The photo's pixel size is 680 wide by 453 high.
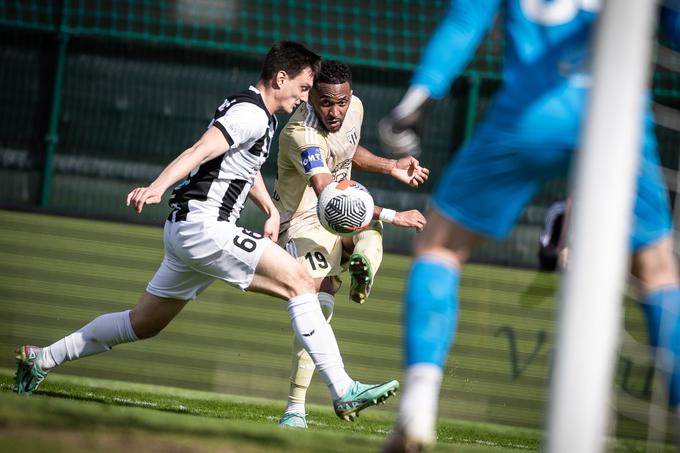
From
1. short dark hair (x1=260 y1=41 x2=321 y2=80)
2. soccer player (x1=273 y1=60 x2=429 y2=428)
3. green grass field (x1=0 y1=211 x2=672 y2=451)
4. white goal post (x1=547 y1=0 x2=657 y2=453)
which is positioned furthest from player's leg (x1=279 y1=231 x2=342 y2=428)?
white goal post (x1=547 y1=0 x2=657 y2=453)

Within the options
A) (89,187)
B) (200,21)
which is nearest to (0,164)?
(89,187)

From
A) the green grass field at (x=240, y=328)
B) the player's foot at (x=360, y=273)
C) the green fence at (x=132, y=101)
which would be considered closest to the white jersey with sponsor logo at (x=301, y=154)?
the player's foot at (x=360, y=273)

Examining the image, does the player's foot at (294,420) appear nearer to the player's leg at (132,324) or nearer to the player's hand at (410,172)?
the player's leg at (132,324)

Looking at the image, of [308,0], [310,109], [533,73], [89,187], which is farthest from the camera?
[308,0]

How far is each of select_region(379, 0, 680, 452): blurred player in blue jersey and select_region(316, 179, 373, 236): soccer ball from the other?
83.4 inches

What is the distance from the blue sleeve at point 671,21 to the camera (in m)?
3.29

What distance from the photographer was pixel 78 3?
28.2 ft

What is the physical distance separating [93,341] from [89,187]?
300 centimetres

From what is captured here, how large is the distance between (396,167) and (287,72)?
1112mm

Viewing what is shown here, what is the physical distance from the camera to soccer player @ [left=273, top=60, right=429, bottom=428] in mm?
5738

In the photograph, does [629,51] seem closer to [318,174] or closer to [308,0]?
[318,174]

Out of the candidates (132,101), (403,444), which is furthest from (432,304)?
(132,101)

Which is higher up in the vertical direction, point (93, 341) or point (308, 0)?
point (308, 0)

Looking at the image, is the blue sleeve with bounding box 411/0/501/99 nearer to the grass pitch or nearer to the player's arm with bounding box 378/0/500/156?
the player's arm with bounding box 378/0/500/156
